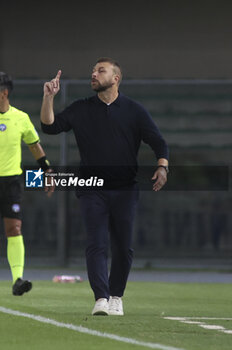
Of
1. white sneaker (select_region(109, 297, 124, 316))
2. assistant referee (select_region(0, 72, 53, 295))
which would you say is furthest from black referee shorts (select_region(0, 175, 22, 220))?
white sneaker (select_region(109, 297, 124, 316))

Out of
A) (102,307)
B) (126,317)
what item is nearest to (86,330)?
(102,307)

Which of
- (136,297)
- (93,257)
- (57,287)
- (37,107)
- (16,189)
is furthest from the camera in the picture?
(37,107)

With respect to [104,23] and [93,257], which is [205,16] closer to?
[104,23]

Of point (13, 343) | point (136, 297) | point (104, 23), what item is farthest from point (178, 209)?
point (13, 343)

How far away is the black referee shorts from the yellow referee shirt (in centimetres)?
6

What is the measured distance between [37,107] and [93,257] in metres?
8.60

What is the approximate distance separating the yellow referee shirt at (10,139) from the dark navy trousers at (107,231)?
1.72 metres

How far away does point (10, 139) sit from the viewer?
11.4 m

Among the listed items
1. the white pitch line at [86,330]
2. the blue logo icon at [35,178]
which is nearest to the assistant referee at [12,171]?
the white pitch line at [86,330]

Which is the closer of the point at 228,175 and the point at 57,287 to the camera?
the point at 57,287

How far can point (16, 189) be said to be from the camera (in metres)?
11.5

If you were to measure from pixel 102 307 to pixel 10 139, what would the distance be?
2417mm

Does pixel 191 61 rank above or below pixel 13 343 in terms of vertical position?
above

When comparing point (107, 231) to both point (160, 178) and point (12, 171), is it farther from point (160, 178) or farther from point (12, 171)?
point (12, 171)
